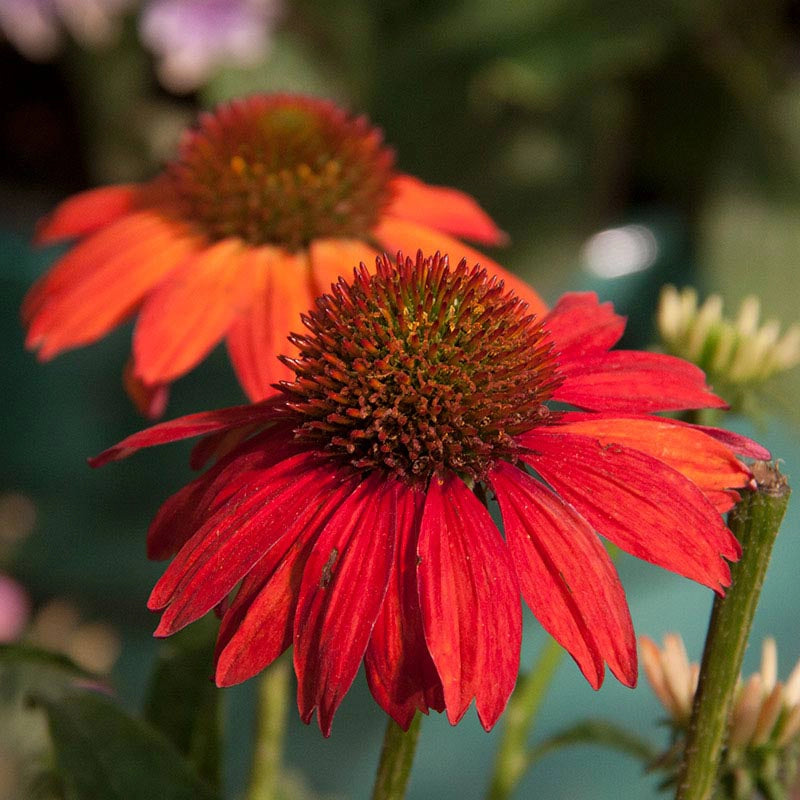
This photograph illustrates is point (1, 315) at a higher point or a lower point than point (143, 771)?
higher

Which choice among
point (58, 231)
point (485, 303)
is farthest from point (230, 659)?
point (58, 231)

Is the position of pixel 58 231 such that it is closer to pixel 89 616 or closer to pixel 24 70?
pixel 89 616

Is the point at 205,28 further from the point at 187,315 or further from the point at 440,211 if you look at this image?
the point at 187,315

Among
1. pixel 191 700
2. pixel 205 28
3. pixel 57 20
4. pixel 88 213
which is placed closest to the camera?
pixel 191 700

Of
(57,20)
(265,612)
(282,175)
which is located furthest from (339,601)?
(57,20)

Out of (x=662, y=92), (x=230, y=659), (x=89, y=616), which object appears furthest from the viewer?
(x=662, y=92)

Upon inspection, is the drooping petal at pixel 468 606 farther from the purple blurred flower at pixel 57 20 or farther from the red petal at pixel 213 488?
the purple blurred flower at pixel 57 20

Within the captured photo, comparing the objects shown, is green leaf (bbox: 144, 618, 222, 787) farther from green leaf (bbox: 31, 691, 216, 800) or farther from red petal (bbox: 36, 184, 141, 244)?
red petal (bbox: 36, 184, 141, 244)

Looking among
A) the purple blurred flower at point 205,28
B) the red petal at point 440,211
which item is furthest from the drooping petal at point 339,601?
the purple blurred flower at point 205,28
